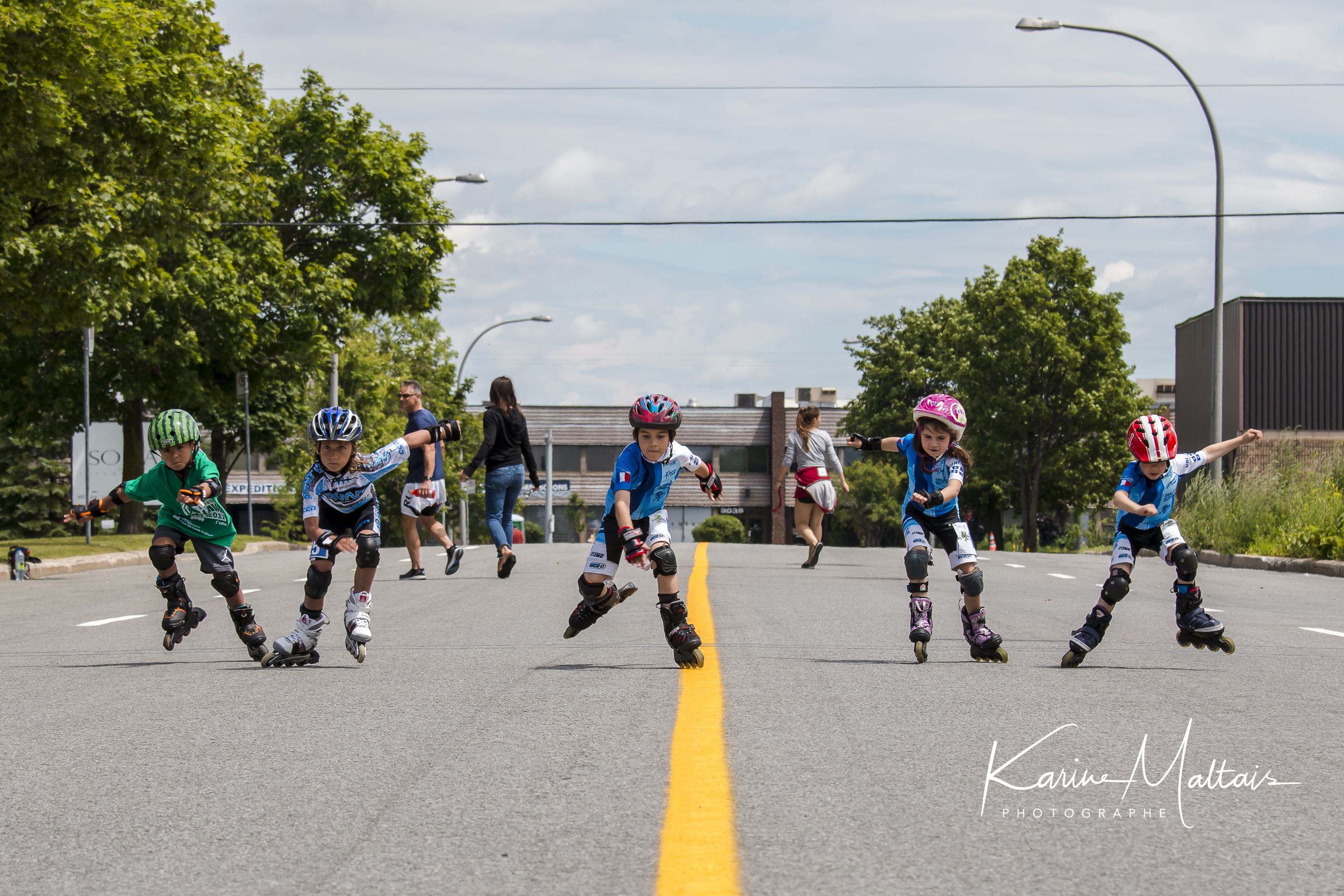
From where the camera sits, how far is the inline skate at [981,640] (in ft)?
25.3

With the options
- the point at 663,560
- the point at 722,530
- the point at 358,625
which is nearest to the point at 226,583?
the point at 358,625

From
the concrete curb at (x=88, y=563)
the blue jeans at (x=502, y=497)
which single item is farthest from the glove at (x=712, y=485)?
the concrete curb at (x=88, y=563)

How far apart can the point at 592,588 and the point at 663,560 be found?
86 cm

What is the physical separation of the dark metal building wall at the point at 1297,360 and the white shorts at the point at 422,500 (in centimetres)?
3800

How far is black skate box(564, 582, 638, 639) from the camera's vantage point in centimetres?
820

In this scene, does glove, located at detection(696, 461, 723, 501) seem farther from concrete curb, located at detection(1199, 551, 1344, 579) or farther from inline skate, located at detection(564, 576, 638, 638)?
concrete curb, located at detection(1199, 551, 1344, 579)

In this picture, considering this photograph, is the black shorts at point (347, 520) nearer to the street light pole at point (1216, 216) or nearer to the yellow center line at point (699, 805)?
the yellow center line at point (699, 805)

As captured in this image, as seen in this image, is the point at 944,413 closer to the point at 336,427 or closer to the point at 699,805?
the point at 336,427

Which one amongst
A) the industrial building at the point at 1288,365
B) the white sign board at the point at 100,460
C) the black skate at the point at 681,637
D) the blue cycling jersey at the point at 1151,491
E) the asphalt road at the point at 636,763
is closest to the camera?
the asphalt road at the point at 636,763

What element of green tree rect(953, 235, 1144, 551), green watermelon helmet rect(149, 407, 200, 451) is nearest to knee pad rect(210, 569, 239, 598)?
green watermelon helmet rect(149, 407, 200, 451)

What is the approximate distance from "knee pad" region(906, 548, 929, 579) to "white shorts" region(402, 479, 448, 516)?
284 inches

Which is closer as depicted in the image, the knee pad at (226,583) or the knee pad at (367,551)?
the knee pad at (367,551)

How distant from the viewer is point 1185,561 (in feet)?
26.4

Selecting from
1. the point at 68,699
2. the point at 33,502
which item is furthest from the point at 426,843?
the point at 33,502
